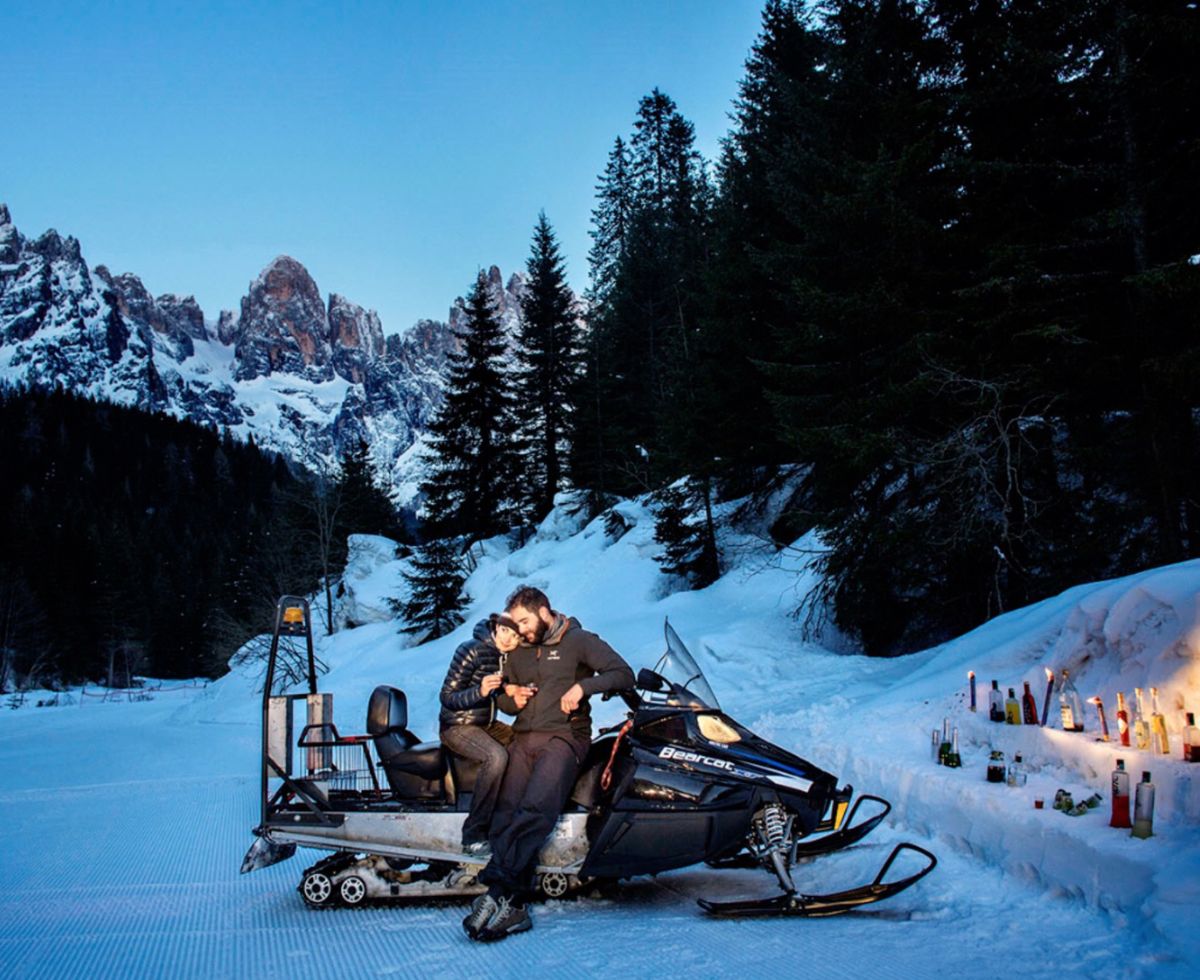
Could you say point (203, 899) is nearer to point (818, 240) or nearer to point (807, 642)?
point (807, 642)

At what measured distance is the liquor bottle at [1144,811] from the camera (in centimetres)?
371

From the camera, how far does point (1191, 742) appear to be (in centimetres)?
404

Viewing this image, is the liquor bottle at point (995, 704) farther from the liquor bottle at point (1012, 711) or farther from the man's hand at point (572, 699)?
the man's hand at point (572, 699)

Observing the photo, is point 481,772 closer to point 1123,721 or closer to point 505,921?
point 505,921

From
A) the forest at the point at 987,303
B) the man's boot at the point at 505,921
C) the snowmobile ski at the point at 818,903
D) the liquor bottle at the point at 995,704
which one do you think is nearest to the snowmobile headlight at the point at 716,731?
the snowmobile ski at the point at 818,903

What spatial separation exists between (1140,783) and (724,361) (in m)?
12.8

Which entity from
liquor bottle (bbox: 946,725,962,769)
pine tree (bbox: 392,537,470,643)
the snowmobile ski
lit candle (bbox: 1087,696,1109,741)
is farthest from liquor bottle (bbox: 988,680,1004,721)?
pine tree (bbox: 392,537,470,643)

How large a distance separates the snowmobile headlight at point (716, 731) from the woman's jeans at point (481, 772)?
3.39ft

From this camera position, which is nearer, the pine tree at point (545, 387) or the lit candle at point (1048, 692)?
the lit candle at point (1048, 692)

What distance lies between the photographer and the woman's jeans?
13.7 ft

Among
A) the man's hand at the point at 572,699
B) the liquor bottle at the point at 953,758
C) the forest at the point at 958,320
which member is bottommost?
the liquor bottle at the point at 953,758

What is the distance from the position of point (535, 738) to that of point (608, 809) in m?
0.51

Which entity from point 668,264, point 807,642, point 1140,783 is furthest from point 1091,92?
point 668,264

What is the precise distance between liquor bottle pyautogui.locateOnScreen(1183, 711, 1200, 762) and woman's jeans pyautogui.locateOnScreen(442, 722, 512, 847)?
133 inches
